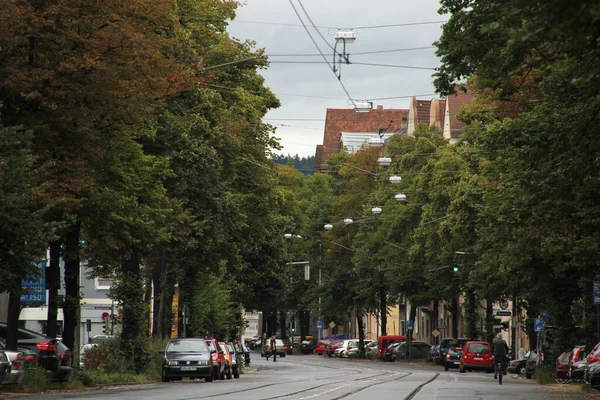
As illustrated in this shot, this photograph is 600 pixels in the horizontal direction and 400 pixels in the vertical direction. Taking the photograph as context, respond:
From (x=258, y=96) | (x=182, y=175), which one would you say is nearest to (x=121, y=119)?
(x=182, y=175)

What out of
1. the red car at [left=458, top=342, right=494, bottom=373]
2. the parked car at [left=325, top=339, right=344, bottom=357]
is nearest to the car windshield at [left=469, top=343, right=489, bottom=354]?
the red car at [left=458, top=342, right=494, bottom=373]

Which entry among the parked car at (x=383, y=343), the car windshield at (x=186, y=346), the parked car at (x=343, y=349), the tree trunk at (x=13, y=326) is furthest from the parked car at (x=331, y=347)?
the tree trunk at (x=13, y=326)

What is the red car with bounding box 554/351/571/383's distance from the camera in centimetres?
3822

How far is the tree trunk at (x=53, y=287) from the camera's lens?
29583 mm

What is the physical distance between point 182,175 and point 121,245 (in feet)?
33.2

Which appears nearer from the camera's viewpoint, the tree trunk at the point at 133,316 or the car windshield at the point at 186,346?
the tree trunk at the point at 133,316

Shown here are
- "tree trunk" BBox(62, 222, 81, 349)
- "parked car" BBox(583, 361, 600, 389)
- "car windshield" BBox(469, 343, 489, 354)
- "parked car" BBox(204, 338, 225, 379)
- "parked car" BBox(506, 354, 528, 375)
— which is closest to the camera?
"parked car" BBox(583, 361, 600, 389)

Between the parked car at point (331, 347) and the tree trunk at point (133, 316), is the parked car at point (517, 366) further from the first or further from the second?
the parked car at point (331, 347)

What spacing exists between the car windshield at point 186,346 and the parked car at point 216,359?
1.46 feet

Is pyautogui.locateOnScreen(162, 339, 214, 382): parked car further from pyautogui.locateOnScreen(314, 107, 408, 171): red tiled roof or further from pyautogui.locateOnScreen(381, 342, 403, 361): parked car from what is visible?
pyautogui.locateOnScreen(314, 107, 408, 171): red tiled roof

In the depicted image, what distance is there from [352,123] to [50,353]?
401 ft

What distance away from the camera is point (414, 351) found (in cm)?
7944

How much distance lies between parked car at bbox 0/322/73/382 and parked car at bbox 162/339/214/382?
25.8 feet

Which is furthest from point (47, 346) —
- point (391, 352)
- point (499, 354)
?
point (391, 352)
